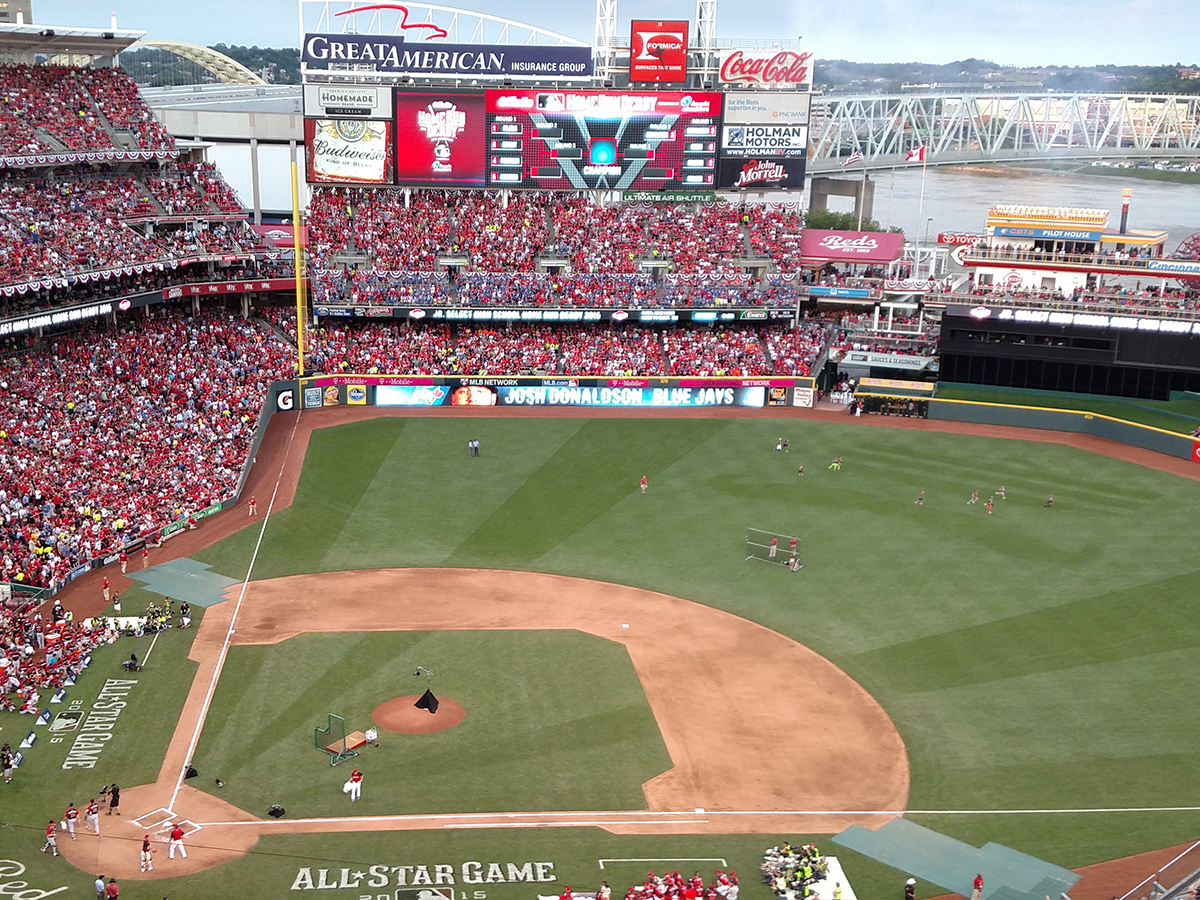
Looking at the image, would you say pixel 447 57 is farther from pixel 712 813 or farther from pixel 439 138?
pixel 712 813

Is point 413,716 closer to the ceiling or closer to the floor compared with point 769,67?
closer to the floor

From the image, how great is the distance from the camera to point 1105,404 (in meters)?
59.2

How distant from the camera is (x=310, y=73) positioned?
205ft

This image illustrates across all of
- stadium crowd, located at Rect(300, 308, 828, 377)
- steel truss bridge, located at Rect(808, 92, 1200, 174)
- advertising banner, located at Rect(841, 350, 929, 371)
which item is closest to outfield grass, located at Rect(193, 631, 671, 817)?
stadium crowd, located at Rect(300, 308, 828, 377)

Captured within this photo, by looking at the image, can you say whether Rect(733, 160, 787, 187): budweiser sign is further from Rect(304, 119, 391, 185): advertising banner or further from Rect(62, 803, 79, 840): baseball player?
Rect(62, 803, 79, 840): baseball player

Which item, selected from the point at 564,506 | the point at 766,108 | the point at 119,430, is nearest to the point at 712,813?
the point at 564,506

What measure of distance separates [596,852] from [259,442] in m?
32.8

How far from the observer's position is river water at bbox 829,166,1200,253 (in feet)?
443

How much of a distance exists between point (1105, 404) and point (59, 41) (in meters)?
56.1

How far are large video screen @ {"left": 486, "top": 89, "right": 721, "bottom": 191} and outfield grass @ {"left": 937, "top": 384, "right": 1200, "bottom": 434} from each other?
18.6 meters

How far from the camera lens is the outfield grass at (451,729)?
29344 millimetres

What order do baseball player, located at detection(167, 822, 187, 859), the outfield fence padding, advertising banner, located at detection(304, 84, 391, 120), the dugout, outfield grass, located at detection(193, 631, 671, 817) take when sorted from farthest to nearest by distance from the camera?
1. advertising banner, located at detection(304, 84, 391, 120)
2. the dugout
3. the outfield fence padding
4. outfield grass, located at detection(193, 631, 671, 817)
5. baseball player, located at detection(167, 822, 187, 859)

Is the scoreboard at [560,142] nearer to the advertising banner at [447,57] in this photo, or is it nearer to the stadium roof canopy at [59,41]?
Result: the advertising banner at [447,57]

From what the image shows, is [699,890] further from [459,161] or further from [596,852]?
[459,161]
